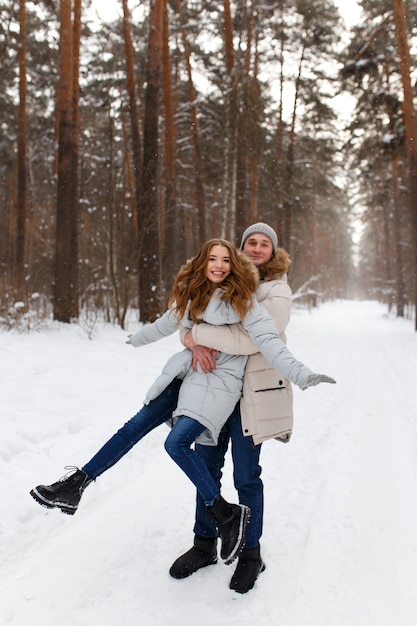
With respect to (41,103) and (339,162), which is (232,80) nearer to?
(41,103)

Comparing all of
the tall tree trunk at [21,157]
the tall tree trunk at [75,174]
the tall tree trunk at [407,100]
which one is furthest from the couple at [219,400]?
the tall tree trunk at [407,100]

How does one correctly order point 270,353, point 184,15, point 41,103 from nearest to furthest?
point 270,353 → point 184,15 → point 41,103

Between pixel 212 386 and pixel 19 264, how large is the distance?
12.4m

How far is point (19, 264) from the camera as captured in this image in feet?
45.1

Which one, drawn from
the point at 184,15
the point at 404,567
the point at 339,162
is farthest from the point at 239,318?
the point at 339,162

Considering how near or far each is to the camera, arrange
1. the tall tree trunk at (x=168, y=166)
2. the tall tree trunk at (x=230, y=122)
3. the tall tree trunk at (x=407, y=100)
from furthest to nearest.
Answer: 1. the tall tree trunk at (x=168, y=166)
2. the tall tree trunk at (x=230, y=122)
3. the tall tree trunk at (x=407, y=100)

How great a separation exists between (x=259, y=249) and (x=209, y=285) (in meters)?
0.48

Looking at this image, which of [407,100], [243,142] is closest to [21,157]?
[243,142]

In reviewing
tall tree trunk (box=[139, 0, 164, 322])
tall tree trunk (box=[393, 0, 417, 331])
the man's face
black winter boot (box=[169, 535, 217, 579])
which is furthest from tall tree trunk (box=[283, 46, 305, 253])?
black winter boot (box=[169, 535, 217, 579])

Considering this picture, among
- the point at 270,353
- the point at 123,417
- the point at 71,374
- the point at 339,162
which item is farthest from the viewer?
the point at 339,162

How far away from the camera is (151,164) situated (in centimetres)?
1114

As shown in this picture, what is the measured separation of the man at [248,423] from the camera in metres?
2.78

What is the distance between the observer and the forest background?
→ 11.3m

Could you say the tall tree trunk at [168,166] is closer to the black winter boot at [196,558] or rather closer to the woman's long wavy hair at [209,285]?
the woman's long wavy hair at [209,285]
